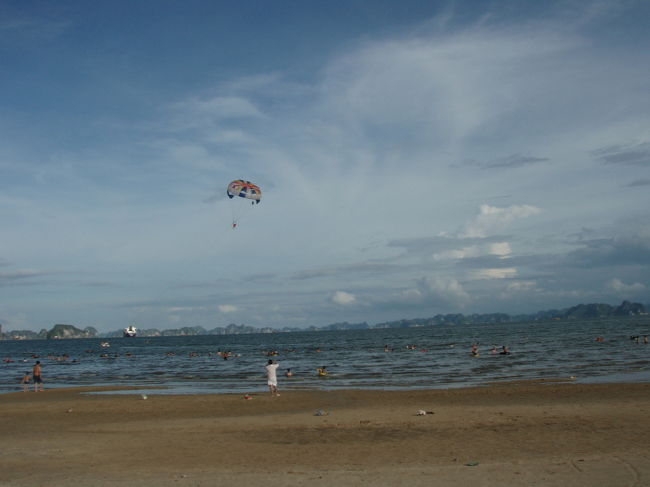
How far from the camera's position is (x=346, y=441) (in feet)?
50.3

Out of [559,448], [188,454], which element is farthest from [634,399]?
[188,454]

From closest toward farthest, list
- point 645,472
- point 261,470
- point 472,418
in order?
point 645,472 → point 261,470 → point 472,418

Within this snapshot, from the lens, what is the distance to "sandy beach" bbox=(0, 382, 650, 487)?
11492 mm

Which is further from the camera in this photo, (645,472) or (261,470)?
(261,470)

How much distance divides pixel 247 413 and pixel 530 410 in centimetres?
1051

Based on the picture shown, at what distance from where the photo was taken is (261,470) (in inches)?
484

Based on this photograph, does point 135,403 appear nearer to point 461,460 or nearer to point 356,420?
point 356,420

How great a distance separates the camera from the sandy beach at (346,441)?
11492 mm

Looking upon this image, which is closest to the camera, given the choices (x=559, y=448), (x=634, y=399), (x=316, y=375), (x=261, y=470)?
(x=261, y=470)

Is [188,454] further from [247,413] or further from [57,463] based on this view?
[247,413]

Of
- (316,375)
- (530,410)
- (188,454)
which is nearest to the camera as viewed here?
(188,454)

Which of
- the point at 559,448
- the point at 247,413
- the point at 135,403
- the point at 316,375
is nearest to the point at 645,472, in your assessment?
the point at 559,448

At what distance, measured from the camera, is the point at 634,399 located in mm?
21656

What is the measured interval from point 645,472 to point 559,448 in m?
2.62
